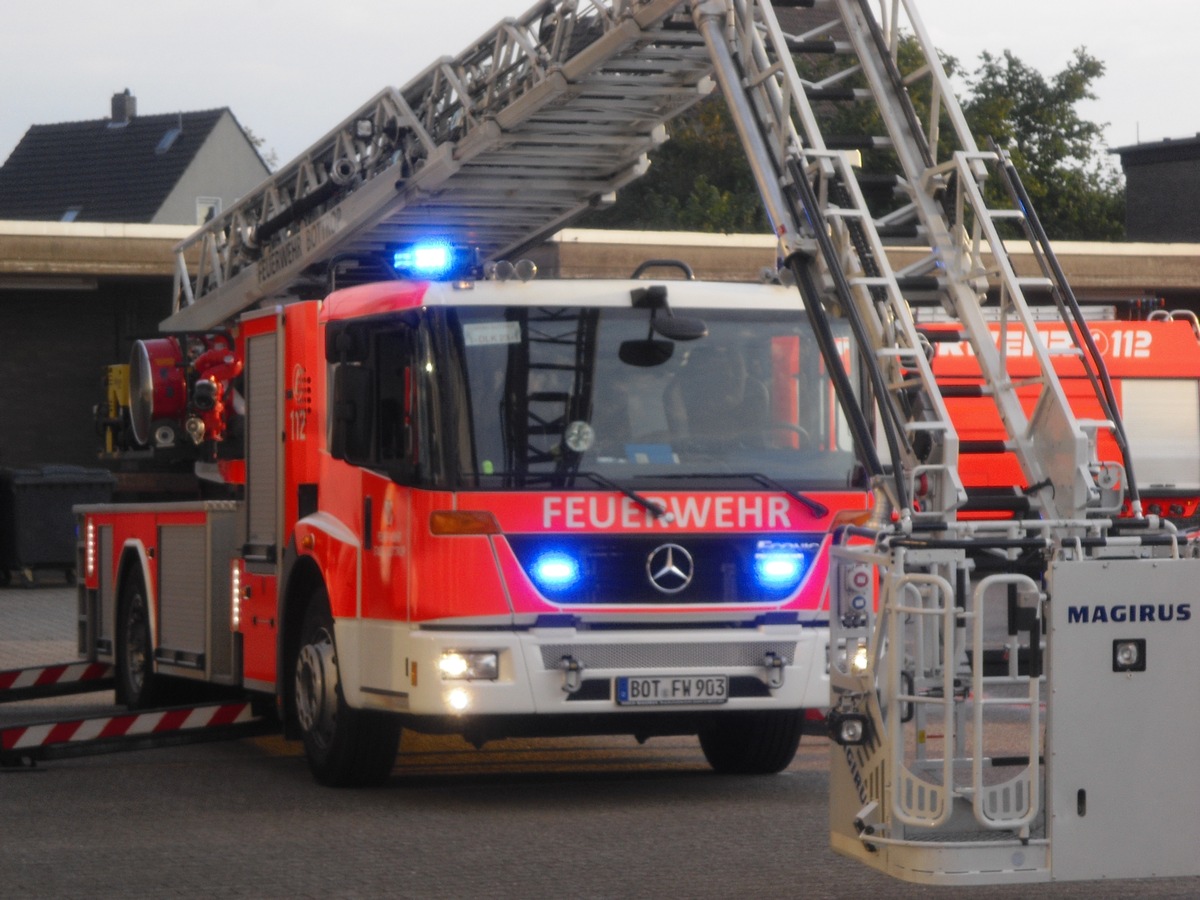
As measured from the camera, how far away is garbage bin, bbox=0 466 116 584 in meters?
27.0

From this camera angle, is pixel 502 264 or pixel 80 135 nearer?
pixel 502 264

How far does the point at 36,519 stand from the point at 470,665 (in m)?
18.7

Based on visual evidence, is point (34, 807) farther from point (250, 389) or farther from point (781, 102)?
point (781, 102)

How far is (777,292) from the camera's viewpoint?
10.5m

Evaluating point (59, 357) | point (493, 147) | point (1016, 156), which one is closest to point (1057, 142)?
point (1016, 156)

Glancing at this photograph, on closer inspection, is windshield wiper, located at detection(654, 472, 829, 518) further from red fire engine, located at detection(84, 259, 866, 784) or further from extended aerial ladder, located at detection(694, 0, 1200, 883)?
extended aerial ladder, located at detection(694, 0, 1200, 883)

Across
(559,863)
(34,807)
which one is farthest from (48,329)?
(559,863)

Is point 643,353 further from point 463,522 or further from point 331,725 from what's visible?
point 331,725

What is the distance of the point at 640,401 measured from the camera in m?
10.0

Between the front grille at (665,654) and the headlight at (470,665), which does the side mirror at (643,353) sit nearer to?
the front grille at (665,654)

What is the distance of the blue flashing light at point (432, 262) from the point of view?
10312 millimetres

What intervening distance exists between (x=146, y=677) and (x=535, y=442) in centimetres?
483

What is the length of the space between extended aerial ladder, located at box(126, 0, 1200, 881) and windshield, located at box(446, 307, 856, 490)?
41cm

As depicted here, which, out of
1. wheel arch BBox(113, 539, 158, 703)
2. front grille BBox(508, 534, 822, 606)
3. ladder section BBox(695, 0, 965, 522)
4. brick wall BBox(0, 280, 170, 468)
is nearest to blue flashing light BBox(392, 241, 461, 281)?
front grille BBox(508, 534, 822, 606)
